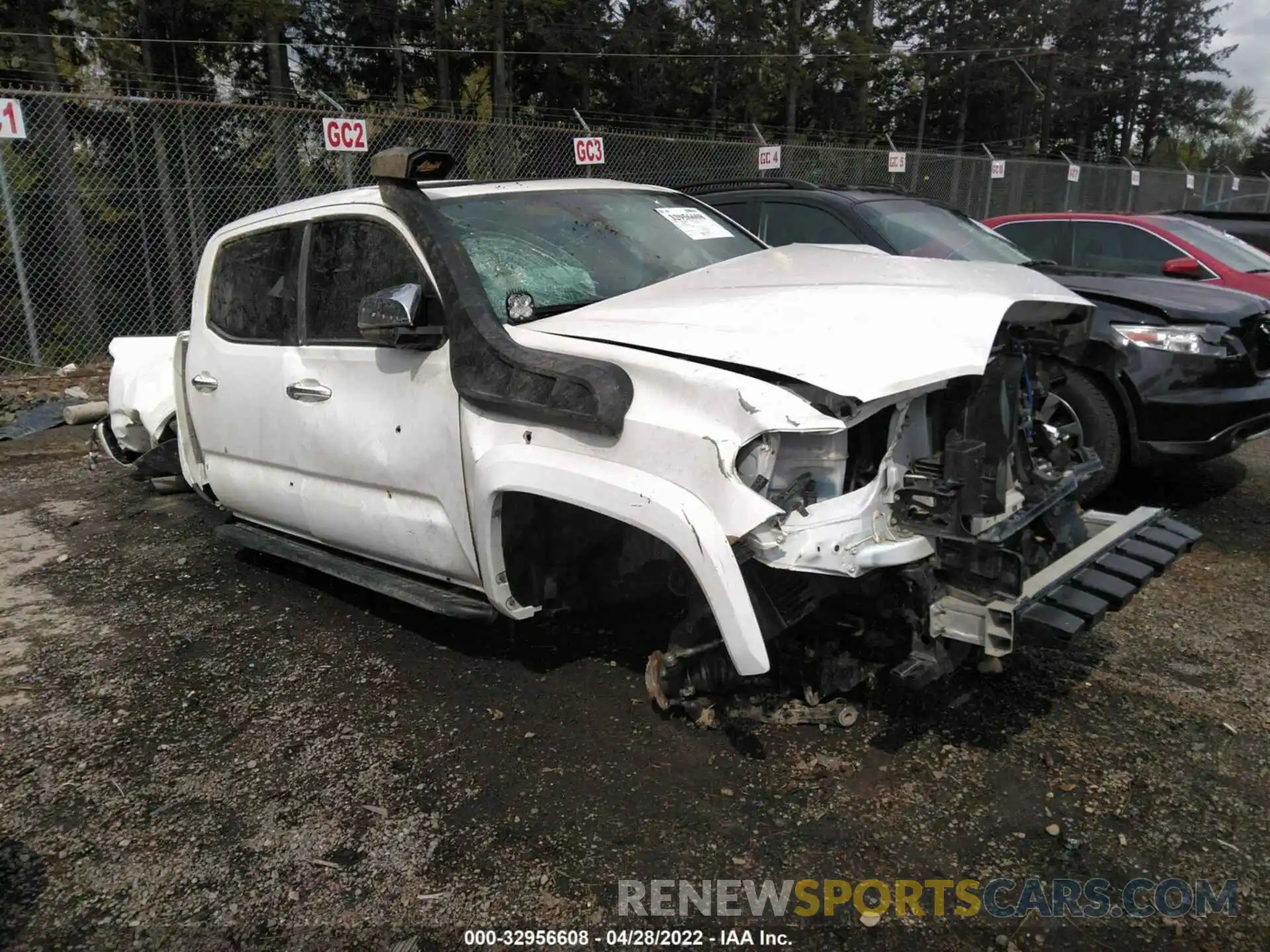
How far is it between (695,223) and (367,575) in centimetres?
210

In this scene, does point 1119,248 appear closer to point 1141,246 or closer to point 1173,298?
point 1141,246

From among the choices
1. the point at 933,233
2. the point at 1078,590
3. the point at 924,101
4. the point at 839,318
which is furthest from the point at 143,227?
the point at 924,101

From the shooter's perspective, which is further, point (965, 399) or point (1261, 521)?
point (1261, 521)

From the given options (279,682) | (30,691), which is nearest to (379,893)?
(279,682)

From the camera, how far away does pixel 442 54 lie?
1936 cm

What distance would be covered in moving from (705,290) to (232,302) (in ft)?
7.94

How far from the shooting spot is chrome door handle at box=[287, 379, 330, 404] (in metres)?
3.62

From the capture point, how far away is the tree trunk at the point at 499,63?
1898 centimetres

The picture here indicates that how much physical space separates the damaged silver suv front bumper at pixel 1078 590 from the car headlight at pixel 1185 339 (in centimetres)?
178

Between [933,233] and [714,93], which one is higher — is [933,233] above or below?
below

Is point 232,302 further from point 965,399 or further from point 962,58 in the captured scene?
point 962,58

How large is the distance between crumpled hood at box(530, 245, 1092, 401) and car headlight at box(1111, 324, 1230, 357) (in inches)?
70.8

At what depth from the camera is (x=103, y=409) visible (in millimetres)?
8352

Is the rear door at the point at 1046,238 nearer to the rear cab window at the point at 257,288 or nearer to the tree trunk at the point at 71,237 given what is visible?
the rear cab window at the point at 257,288
